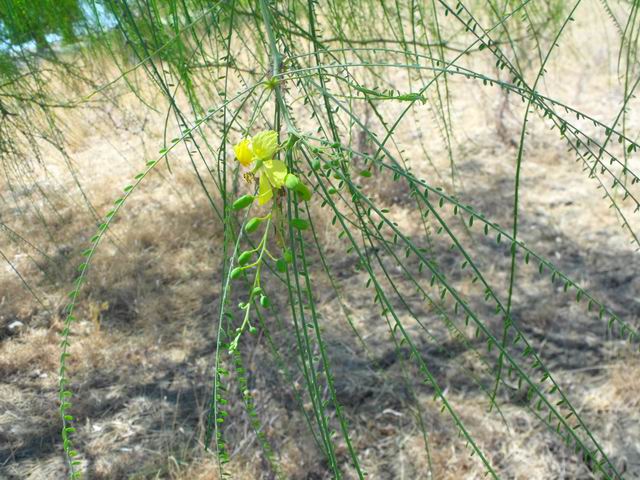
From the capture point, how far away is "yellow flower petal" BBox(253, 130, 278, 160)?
16.6 inches

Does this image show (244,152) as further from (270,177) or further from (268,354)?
(268,354)

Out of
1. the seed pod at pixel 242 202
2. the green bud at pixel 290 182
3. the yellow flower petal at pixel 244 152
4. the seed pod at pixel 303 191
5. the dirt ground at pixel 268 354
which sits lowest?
the dirt ground at pixel 268 354

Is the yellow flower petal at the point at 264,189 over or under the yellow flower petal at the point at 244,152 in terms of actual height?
under

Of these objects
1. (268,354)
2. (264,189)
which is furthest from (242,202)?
(268,354)

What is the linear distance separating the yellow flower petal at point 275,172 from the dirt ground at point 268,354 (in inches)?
22.9

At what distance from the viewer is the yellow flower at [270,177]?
41 centimetres

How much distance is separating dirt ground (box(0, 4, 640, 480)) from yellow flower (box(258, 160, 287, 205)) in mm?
574

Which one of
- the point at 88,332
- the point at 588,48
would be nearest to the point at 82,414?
the point at 88,332

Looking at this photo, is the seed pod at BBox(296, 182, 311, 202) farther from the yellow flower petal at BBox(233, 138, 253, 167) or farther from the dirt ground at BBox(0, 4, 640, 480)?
the dirt ground at BBox(0, 4, 640, 480)

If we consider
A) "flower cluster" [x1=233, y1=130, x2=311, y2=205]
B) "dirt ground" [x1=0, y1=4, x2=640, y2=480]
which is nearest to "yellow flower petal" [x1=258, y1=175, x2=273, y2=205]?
"flower cluster" [x1=233, y1=130, x2=311, y2=205]

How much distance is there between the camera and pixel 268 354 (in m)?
1.73

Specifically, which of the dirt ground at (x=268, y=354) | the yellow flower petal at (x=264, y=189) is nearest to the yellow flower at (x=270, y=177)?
the yellow flower petal at (x=264, y=189)

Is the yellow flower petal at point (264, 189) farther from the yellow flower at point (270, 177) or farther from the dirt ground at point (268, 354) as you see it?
the dirt ground at point (268, 354)

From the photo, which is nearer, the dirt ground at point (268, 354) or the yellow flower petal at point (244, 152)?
the yellow flower petal at point (244, 152)
